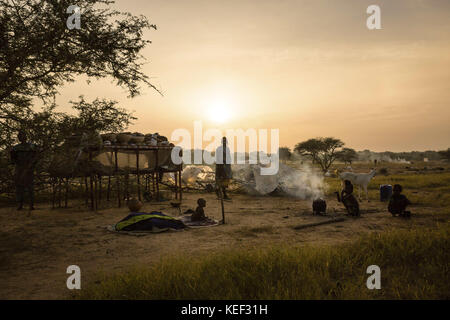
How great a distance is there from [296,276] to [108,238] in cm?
444

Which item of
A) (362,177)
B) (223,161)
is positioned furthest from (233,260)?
(362,177)

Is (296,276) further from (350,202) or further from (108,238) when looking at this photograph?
(350,202)

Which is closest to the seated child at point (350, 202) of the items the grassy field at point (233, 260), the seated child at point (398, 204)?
the grassy field at point (233, 260)

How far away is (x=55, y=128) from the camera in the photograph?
504cm

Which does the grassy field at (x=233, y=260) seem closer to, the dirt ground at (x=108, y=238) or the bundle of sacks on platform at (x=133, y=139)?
the dirt ground at (x=108, y=238)

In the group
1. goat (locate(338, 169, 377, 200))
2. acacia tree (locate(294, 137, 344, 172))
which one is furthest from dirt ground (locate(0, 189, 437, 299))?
acacia tree (locate(294, 137, 344, 172))

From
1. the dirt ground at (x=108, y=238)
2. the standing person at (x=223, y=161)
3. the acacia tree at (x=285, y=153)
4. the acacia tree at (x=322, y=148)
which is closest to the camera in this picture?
the dirt ground at (x=108, y=238)

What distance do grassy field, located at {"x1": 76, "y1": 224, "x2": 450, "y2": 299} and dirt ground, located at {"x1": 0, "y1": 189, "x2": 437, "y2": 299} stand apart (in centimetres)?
85

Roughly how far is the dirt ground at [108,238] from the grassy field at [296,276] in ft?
2.78

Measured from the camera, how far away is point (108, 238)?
6.47 meters

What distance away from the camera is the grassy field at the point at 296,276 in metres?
3.33

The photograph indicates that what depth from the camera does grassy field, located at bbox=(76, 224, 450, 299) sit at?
3.33 meters

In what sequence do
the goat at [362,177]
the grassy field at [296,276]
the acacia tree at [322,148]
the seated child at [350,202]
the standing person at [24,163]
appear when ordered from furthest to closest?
the acacia tree at [322,148] < the goat at [362,177] < the seated child at [350,202] < the standing person at [24,163] < the grassy field at [296,276]
